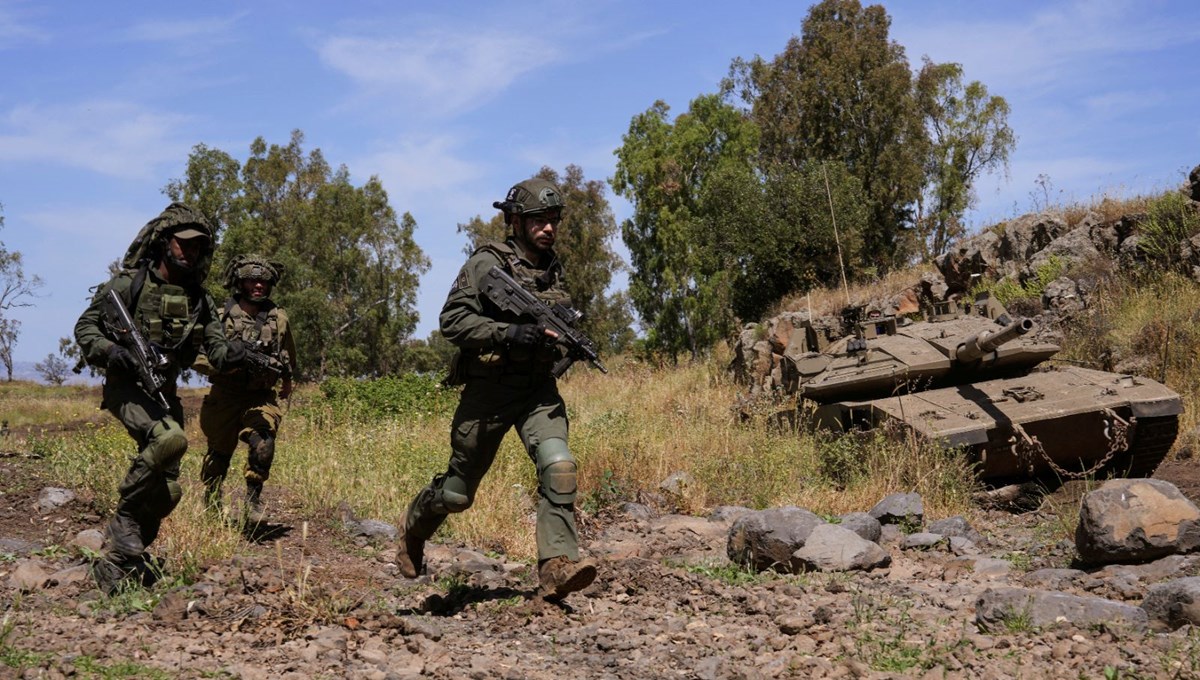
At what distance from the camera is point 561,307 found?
5.73 metres

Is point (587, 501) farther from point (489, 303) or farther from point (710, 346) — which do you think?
point (710, 346)

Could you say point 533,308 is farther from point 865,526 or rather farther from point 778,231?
point 778,231

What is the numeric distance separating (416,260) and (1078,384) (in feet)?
119

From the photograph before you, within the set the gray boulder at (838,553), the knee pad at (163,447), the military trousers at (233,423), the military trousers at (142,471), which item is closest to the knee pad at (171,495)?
the military trousers at (142,471)

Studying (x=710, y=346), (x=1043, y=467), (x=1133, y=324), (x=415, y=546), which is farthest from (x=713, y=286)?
(x=415, y=546)

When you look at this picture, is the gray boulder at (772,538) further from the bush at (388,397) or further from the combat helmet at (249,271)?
the bush at (388,397)

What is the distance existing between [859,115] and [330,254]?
18698 mm

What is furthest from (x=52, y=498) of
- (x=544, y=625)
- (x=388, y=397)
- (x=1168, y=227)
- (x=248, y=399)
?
(x=1168, y=227)

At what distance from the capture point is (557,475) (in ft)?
17.6

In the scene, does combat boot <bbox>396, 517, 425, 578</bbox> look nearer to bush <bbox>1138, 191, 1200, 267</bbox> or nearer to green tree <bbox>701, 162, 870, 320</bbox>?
bush <bbox>1138, 191, 1200, 267</bbox>

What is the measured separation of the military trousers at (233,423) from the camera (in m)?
7.84

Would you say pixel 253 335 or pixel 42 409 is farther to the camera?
pixel 42 409

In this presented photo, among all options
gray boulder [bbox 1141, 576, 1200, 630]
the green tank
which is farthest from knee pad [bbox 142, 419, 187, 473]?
the green tank

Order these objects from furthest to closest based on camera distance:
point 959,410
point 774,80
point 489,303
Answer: point 774,80 < point 959,410 < point 489,303
